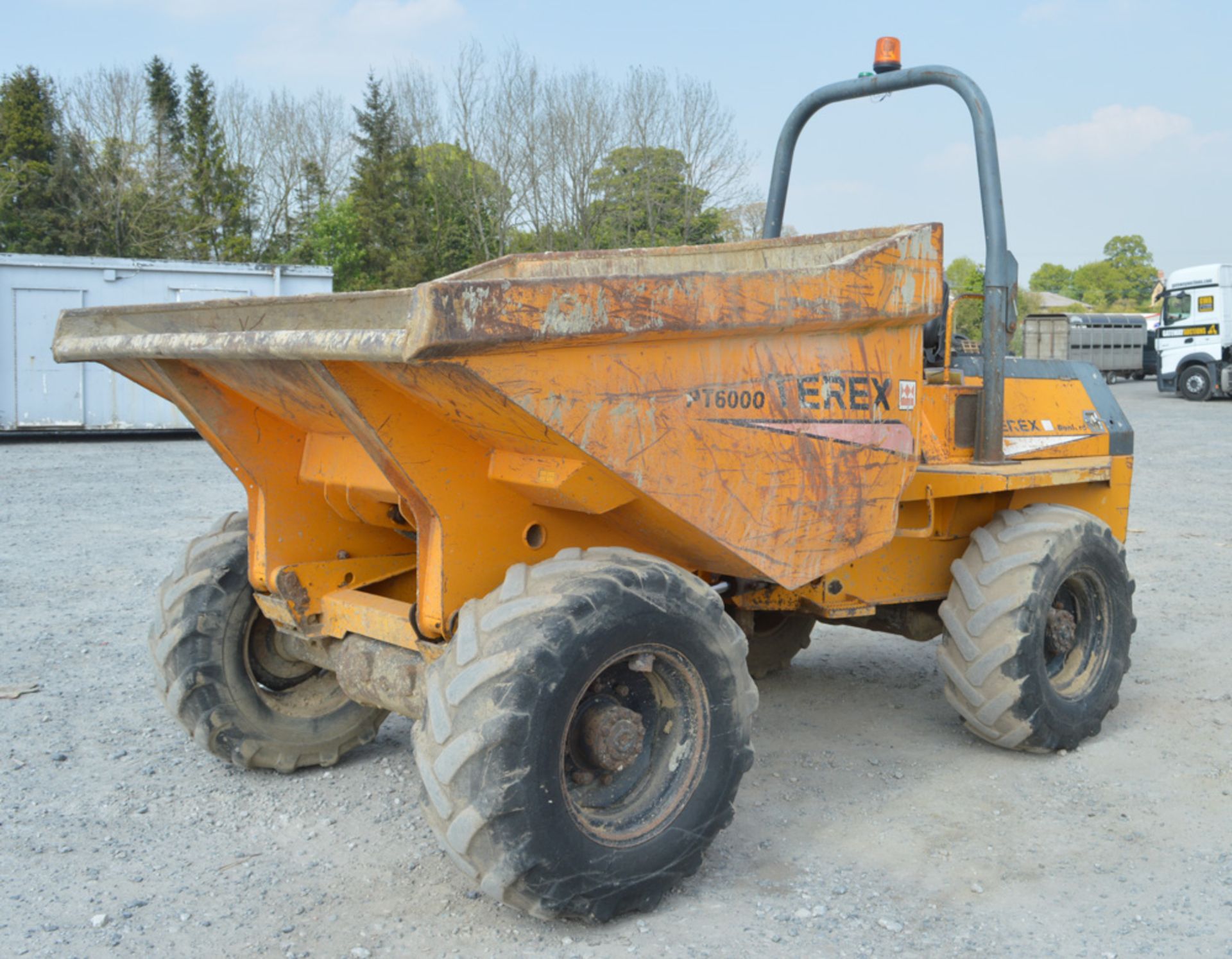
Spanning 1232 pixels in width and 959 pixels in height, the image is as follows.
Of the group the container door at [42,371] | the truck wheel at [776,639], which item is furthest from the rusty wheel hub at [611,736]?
the container door at [42,371]

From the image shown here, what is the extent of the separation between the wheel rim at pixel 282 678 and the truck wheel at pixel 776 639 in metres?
2.02

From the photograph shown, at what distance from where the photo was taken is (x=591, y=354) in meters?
2.94

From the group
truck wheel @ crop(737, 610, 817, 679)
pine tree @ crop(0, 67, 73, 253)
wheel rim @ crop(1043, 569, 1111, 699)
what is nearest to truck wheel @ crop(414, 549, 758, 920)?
wheel rim @ crop(1043, 569, 1111, 699)

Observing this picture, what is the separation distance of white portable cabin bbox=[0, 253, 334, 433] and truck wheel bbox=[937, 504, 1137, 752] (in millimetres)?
14476

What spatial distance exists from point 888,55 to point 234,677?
142 inches

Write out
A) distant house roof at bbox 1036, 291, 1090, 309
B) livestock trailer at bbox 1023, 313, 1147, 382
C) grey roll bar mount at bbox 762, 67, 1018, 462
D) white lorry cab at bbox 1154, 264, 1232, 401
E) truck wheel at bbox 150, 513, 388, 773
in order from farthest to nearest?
distant house roof at bbox 1036, 291, 1090, 309 → livestock trailer at bbox 1023, 313, 1147, 382 → white lorry cab at bbox 1154, 264, 1232, 401 → grey roll bar mount at bbox 762, 67, 1018, 462 → truck wheel at bbox 150, 513, 388, 773

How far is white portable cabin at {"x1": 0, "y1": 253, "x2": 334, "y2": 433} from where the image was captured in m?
17.1

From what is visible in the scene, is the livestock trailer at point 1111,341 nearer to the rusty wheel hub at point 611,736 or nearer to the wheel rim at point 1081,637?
the wheel rim at point 1081,637

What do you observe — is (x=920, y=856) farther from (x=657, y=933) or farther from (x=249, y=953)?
(x=249, y=953)

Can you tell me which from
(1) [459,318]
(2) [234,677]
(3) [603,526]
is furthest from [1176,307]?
(1) [459,318]

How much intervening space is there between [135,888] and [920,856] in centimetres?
243

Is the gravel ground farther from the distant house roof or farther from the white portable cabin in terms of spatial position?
the distant house roof

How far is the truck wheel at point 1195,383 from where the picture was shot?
85.2ft

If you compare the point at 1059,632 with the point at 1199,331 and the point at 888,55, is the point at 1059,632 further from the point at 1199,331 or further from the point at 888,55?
the point at 1199,331
